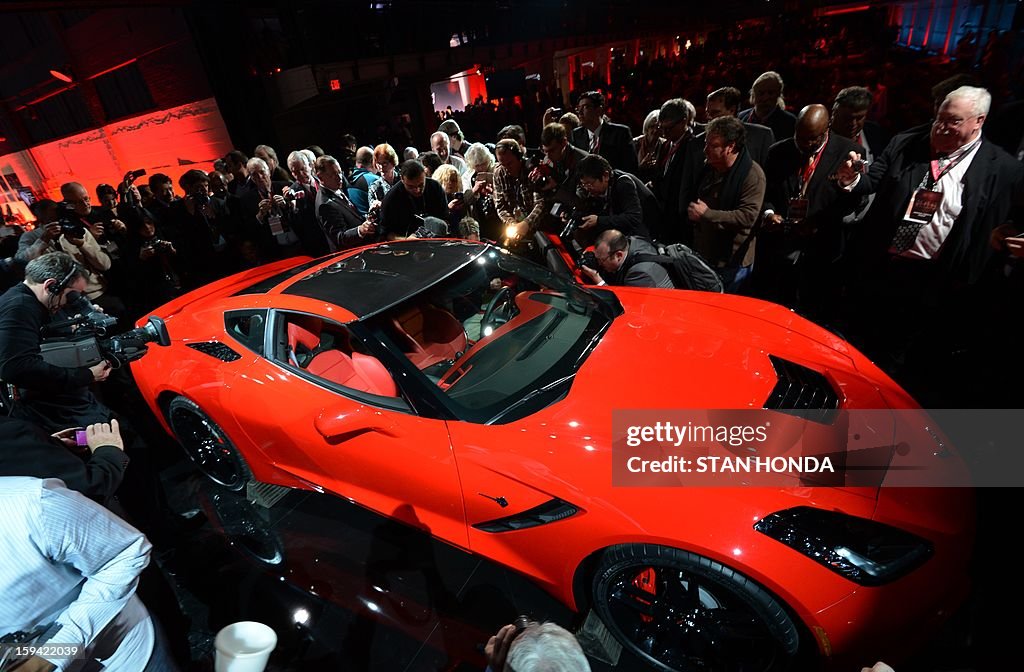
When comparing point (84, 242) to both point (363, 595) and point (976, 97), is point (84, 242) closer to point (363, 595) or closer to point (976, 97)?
point (363, 595)

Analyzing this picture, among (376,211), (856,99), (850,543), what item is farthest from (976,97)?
(376,211)

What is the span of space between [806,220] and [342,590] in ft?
13.3

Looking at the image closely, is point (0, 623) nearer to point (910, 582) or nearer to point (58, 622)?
point (58, 622)

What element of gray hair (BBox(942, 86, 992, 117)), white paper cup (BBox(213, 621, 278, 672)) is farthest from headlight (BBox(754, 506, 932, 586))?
gray hair (BBox(942, 86, 992, 117))

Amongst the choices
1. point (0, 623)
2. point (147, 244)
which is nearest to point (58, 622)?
point (0, 623)

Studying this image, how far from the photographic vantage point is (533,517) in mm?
1830

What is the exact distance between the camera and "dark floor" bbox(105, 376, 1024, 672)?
1.97 m

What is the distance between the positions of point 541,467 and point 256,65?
436 inches

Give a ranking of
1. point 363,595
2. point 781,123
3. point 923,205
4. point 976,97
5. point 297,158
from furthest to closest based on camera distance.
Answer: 1. point 297,158
2. point 781,123
3. point 923,205
4. point 976,97
5. point 363,595

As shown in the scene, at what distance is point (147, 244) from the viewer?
206 inches

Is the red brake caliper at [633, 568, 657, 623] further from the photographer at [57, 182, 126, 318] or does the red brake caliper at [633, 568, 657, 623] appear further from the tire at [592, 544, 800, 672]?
the photographer at [57, 182, 126, 318]

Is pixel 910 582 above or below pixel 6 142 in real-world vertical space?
below

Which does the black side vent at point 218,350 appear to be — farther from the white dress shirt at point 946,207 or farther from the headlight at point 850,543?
the white dress shirt at point 946,207

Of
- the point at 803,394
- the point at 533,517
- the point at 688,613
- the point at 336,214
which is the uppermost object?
the point at 336,214
